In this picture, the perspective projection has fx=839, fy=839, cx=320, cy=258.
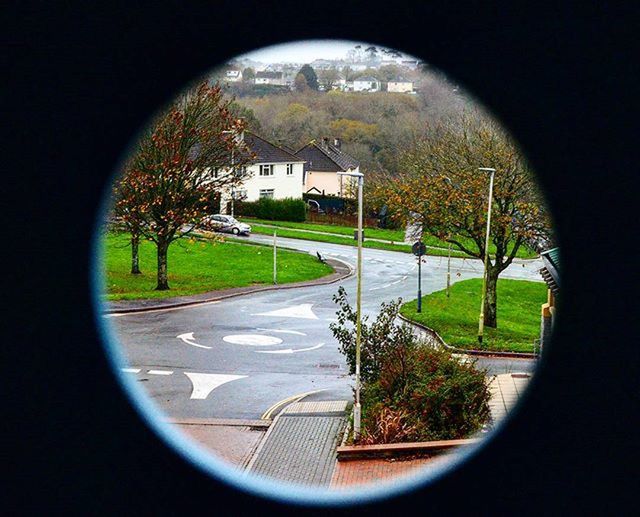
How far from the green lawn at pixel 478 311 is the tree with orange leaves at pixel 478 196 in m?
1.39

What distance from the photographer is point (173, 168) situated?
32.3 metres

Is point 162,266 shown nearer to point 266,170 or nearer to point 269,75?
point 266,170

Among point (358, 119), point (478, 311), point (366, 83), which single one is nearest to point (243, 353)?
point (478, 311)

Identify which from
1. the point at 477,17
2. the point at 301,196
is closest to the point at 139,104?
the point at 477,17

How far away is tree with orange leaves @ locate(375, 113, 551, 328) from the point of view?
27.2 meters

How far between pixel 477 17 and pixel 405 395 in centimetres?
802

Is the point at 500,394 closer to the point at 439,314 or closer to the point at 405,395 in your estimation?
the point at 405,395

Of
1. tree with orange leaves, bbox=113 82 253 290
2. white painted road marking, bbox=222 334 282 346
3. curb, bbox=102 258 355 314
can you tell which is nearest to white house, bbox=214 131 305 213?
curb, bbox=102 258 355 314

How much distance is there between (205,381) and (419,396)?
20.4 ft

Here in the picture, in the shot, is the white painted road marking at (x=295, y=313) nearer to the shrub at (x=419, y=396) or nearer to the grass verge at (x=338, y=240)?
the shrub at (x=419, y=396)

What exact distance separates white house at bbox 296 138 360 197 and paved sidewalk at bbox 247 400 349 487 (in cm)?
5174

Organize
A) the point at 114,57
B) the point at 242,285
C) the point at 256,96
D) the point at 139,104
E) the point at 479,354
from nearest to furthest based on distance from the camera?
the point at 114,57 → the point at 139,104 → the point at 479,354 → the point at 242,285 → the point at 256,96

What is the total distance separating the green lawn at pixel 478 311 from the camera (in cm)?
2672

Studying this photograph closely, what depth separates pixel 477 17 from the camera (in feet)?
57.9
